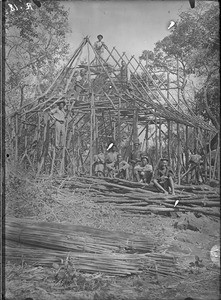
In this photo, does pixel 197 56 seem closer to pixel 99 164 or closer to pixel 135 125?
pixel 135 125

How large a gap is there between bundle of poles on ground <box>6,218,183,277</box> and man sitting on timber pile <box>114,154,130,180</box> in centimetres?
83

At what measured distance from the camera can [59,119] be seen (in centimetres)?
531

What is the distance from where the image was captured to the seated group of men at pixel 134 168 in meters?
5.05

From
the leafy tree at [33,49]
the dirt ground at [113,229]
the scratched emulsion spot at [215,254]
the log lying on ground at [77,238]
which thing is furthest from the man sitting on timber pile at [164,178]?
the leafy tree at [33,49]

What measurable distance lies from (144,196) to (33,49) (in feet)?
9.50

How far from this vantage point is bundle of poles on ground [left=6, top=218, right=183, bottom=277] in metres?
4.69

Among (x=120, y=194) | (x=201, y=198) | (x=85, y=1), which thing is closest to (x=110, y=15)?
(x=85, y=1)

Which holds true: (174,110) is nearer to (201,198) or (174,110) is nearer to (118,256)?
(201,198)

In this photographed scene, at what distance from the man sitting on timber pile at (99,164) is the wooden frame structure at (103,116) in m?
0.08

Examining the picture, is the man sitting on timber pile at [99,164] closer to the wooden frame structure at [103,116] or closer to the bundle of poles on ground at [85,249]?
the wooden frame structure at [103,116]

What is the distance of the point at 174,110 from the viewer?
5.17 meters

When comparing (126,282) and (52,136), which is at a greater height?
(52,136)

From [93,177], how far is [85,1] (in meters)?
2.71

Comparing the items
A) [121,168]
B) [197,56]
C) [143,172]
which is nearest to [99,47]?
[197,56]
